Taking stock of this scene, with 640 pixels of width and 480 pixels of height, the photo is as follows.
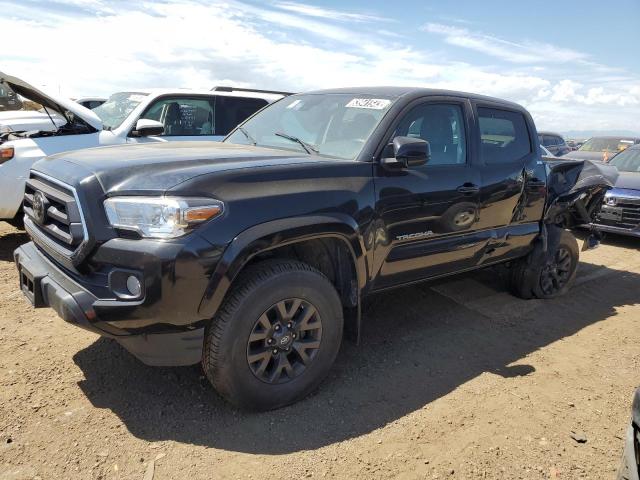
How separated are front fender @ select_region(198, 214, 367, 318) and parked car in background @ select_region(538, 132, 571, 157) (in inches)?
690

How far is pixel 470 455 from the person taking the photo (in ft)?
9.10

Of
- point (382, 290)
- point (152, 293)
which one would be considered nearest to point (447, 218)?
point (382, 290)

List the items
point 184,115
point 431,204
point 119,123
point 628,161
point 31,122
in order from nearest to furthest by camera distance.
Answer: point 431,204 → point 31,122 → point 119,123 → point 184,115 → point 628,161

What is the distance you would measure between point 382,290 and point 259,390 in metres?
1.17

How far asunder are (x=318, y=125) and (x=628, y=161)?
7979 millimetres

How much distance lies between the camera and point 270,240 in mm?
2781

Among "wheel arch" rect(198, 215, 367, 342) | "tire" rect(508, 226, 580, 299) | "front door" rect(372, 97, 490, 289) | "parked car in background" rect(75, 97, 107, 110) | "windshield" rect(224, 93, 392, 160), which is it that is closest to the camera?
"wheel arch" rect(198, 215, 367, 342)

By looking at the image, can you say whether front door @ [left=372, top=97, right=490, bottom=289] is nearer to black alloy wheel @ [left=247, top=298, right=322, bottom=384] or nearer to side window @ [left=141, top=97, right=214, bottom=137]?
black alloy wheel @ [left=247, top=298, right=322, bottom=384]

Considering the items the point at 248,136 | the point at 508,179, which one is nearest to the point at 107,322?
the point at 248,136

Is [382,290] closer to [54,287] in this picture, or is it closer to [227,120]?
[54,287]

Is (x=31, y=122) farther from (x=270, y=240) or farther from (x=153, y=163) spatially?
(x=270, y=240)

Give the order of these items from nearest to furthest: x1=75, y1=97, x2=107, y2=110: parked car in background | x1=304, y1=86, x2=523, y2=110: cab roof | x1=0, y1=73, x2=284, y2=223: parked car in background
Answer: x1=304, y1=86, x2=523, y2=110: cab roof < x1=0, y1=73, x2=284, y2=223: parked car in background < x1=75, y1=97, x2=107, y2=110: parked car in background

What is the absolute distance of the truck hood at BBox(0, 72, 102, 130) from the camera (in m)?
5.62

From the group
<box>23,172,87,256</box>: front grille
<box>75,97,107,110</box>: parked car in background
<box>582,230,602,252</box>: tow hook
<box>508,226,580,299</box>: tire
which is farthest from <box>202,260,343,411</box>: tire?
<box>75,97,107,110</box>: parked car in background
